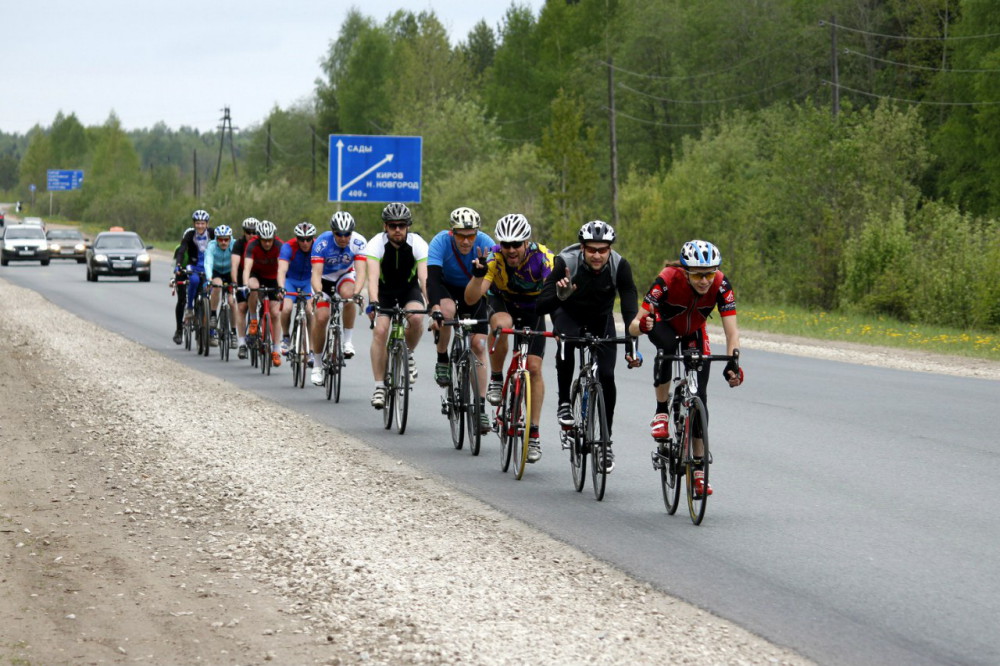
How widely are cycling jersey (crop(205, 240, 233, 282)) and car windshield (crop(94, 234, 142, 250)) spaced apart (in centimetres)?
2816

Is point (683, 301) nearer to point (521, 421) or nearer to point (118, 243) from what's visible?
point (521, 421)

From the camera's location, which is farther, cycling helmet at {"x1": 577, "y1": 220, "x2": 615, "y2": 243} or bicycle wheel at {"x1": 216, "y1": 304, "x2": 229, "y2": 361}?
bicycle wheel at {"x1": 216, "y1": 304, "x2": 229, "y2": 361}

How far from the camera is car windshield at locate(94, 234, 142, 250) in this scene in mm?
47713

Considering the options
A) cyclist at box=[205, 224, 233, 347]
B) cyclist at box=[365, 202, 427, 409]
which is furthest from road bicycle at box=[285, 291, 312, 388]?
cyclist at box=[365, 202, 427, 409]

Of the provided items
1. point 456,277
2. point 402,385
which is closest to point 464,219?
point 456,277

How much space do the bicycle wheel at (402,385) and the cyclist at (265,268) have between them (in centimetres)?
540

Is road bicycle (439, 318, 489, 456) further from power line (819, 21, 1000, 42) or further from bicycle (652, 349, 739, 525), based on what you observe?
power line (819, 21, 1000, 42)

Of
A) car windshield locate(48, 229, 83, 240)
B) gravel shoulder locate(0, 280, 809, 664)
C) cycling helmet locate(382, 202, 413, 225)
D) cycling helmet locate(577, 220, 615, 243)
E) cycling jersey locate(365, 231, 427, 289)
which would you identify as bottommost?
gravel shoulder locate(0, 280, 809, 664)

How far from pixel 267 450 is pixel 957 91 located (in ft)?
182

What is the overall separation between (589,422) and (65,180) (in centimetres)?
15217

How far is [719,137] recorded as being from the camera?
5678 centimetres

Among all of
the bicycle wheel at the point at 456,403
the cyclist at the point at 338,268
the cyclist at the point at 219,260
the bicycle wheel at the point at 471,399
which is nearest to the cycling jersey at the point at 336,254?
the cyclist at the point at 338,268

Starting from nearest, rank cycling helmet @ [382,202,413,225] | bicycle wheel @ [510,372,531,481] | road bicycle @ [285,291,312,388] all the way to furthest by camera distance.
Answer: bicycle wheel @ [510,372,531,481] < cycling helmet @ [382,202,413,225] < road bicycle @ [285,291,312,388]

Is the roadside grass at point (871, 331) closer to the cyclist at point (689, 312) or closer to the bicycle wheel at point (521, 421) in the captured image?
the bicycle wheel at point (521, 421)
